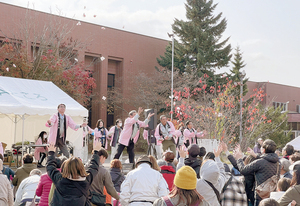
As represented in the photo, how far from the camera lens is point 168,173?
5.68m

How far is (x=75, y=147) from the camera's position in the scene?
13.5 metres

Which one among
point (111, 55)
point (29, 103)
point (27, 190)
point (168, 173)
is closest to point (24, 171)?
point (27, 190)

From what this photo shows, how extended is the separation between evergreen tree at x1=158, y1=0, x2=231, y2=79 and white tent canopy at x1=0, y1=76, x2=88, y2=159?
14.7 meters

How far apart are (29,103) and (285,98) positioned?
37.0 meters

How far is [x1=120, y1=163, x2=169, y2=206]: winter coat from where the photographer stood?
4.37 m

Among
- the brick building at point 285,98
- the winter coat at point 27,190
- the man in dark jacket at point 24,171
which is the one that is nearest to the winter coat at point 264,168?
the winter coat at point 27,190

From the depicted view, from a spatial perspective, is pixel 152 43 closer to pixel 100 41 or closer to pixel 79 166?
pixel 100 41

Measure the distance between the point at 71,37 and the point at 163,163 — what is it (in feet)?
58.1

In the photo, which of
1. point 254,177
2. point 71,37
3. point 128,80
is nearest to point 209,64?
point 128,80

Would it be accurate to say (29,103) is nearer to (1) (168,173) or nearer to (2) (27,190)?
(2) (27,190)

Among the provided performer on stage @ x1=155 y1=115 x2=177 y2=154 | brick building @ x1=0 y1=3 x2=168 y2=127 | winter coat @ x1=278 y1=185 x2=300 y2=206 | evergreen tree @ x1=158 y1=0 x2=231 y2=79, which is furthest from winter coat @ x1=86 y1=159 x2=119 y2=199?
evergreen tree @ x1=158 y1=0 x2=231 y2=79

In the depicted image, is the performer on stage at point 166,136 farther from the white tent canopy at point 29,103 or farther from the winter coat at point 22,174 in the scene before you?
the winter coat at point 22,174

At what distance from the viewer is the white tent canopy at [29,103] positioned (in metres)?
10.5

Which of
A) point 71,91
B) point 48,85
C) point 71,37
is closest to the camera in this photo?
point 48,85
